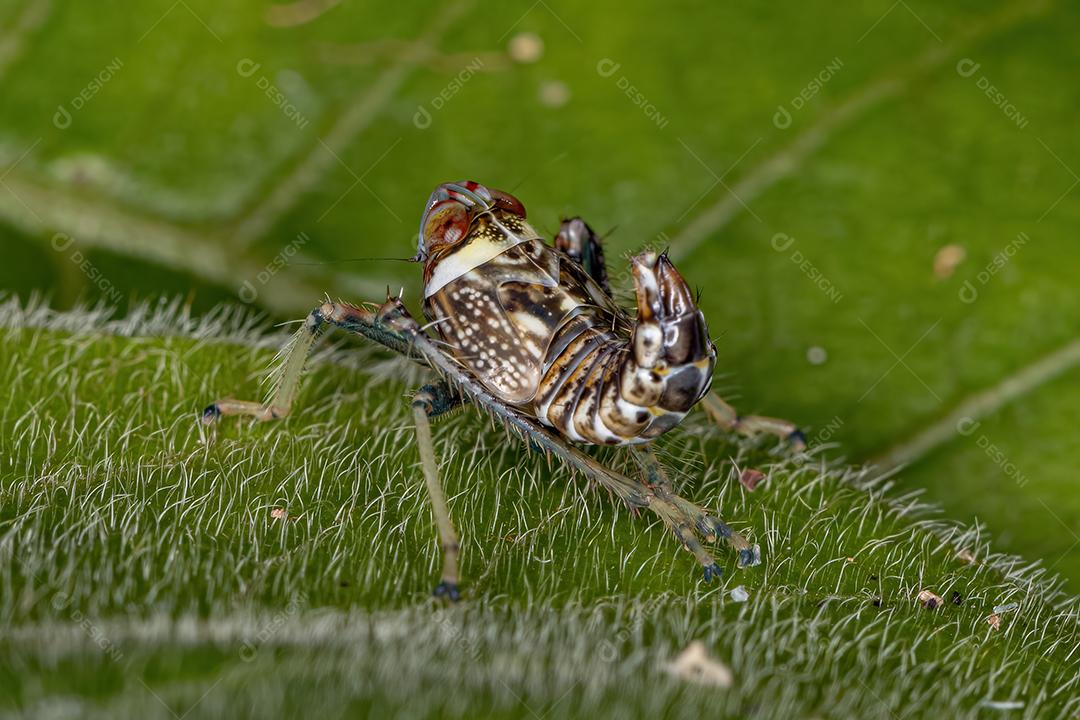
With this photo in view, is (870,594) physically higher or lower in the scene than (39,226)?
lower

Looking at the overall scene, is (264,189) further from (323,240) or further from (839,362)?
(839,362)

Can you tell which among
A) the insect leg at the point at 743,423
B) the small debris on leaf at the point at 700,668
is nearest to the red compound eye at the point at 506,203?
the insect leg at the point at 743,423

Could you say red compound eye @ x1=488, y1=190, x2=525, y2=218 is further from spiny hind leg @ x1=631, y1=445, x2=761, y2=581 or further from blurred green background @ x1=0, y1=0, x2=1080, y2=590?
spiny hind leg @ x1=631, y1=445, x2=761, y2=581

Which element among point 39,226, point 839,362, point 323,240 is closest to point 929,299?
point 839,362

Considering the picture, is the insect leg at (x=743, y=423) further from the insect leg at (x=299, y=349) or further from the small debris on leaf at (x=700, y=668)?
the small debris on leaf at (x=700, y=668)

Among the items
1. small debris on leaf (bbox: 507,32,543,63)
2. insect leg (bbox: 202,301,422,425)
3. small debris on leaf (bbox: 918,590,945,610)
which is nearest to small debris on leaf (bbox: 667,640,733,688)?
small debris on leaf (bbox: 918,590,945,610)

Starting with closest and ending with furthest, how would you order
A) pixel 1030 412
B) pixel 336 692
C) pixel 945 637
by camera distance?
1. pixel 336 692
2. pixel 945 637
3. pixel 1030 412

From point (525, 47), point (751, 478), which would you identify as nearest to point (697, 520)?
point (751, 478)

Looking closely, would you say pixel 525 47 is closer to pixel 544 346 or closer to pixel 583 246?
pixel 583 246
